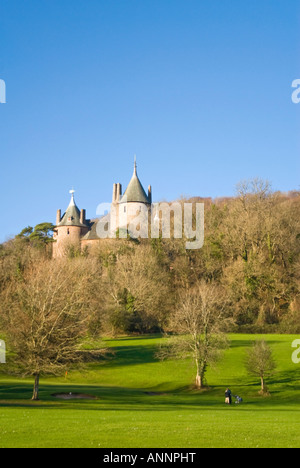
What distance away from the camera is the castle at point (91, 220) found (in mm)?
90375

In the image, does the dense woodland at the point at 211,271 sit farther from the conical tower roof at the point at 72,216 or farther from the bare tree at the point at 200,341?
the conical tower roof at the point at 72,216

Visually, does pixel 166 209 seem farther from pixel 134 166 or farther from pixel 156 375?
pixel 156 375

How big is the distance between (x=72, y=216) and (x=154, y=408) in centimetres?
7730

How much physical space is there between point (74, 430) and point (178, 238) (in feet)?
173

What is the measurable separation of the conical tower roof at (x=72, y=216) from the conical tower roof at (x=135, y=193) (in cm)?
1136

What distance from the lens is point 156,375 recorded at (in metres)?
38.8

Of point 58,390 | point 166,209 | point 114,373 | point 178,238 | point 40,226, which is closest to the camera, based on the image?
point 58,390

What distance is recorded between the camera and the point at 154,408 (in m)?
23.9

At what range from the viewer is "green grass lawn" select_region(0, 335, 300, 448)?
1408cm

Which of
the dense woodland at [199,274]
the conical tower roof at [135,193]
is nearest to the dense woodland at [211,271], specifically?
the dense woodland at [199,274]

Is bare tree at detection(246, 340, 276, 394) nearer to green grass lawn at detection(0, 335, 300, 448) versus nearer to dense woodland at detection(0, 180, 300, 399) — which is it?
green grass lawn at detection(0, 335, 300, 448)

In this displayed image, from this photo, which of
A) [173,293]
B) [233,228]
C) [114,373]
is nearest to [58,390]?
[114,373]

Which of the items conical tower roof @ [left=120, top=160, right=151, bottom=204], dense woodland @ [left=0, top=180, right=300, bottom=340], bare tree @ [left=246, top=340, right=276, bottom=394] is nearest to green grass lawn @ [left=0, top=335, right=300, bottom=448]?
bare tree @ [left=246, top=340, right=276, bottom=394]

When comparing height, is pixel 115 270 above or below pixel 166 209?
below
